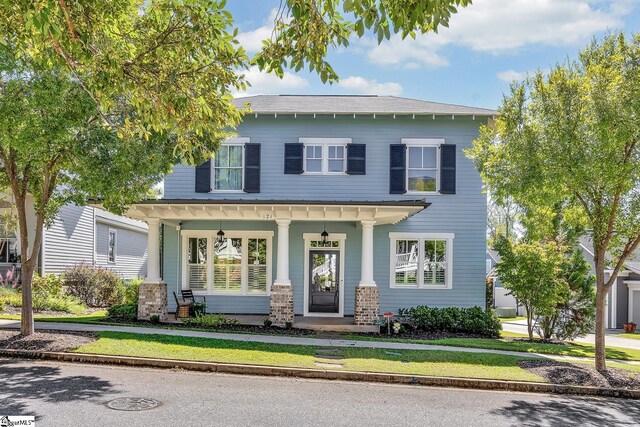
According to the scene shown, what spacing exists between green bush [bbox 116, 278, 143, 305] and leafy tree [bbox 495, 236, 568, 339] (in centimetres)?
1197

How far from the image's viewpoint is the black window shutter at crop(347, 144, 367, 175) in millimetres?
17141

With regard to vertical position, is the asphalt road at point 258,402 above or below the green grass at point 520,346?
above

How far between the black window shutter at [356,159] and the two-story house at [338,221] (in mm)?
34

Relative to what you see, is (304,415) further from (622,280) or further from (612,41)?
(622,280)

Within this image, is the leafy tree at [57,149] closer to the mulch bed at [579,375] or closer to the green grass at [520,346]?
the green grass at [520,346]

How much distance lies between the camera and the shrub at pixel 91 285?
19.9 metres

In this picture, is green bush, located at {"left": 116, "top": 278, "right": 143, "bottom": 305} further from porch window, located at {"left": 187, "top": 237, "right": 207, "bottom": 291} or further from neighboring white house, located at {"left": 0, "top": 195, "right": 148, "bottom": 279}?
neighboring white house, located at {"left": 0, "top": 195, "right": 148, "bottom": 279}

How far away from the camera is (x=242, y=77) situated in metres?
7.64

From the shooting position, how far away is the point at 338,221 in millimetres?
17094

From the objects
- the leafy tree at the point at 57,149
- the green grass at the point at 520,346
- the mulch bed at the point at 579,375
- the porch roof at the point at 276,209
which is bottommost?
the green grass at the point at 520,346

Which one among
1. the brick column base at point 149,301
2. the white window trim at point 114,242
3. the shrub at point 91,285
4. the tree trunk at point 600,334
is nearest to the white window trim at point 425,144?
the tree trunk at point 600,334

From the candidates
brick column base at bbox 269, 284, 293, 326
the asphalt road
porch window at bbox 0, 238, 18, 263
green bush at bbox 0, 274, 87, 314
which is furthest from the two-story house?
the asphalt road

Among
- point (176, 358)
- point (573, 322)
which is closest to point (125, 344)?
point (176, 358)

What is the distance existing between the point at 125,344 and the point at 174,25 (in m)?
Answer: 6.59
